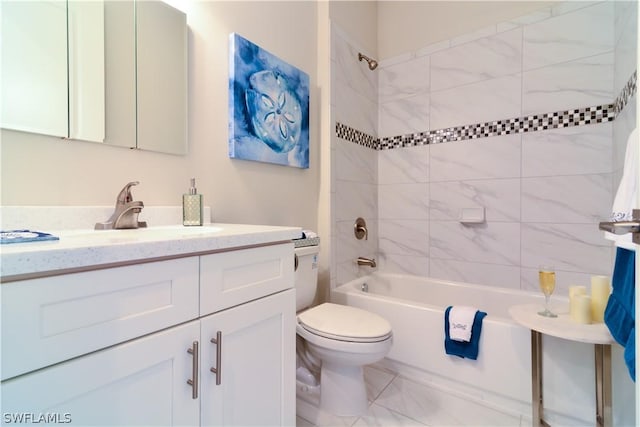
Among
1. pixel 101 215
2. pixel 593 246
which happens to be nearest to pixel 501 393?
pixel 593 246

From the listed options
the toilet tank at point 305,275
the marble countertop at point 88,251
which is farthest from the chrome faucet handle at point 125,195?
the toilet tank at point 305,275

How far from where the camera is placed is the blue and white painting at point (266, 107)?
1.51 metres

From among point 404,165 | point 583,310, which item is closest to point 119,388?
point 583,310

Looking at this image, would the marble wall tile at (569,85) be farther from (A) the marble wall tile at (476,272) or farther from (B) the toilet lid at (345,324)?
(B) the toilet lid at (345,324)

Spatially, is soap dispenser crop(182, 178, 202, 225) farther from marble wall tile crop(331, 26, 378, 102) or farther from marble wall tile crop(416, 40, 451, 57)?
marble wall tile crop(416, 40, 451, 57)

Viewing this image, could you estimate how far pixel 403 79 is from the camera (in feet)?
8.16

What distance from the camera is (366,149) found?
8.09 ft

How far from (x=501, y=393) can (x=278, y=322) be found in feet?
4.16

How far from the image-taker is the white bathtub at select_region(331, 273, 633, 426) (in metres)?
1.33

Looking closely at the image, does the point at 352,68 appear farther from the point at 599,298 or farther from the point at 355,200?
the point at 599,298

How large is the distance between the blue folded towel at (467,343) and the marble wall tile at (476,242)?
0.73 meters

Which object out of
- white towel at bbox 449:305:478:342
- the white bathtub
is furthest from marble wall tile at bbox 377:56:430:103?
white towel at bbox 449:305:478:342

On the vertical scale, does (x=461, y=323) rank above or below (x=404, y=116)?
below

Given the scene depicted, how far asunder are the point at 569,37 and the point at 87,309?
2.73 meters
